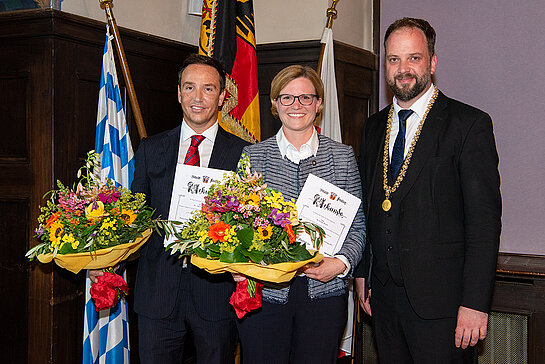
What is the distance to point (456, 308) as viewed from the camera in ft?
7.11

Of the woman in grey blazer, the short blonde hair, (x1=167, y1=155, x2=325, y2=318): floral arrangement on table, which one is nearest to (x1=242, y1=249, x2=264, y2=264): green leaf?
(x1=167, y1=155, x2=325, y2=318): floral arrangement on table

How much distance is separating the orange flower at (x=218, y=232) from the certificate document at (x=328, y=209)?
1.28 ft

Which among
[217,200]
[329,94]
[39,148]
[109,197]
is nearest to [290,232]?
[217,200]

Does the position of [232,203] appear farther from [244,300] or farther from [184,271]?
[184,271]

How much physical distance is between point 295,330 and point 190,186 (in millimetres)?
718

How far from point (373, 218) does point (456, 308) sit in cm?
47

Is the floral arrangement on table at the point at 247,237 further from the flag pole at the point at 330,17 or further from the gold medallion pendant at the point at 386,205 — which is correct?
the flag pole at the point at 330,17

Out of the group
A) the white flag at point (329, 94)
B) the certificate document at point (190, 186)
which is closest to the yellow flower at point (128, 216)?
the certificate document at point (190, 186)

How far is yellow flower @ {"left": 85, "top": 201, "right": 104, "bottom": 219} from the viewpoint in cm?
217

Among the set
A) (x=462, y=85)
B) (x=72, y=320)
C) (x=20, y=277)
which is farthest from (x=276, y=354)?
(x=462, y=85)

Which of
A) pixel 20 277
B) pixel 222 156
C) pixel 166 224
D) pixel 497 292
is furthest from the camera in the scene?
pixel 497 292

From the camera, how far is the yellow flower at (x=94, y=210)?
7.11 ft

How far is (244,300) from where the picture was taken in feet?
6.60

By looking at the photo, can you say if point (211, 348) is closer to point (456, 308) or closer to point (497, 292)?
point (456, 308)
